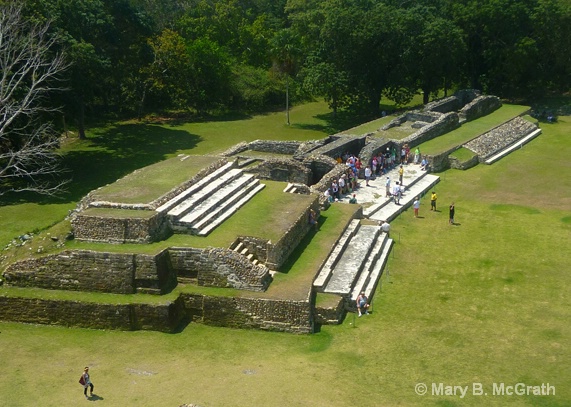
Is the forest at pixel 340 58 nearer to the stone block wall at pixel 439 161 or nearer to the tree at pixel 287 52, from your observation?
the tree at pixel 287 52

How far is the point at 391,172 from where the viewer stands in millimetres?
31891

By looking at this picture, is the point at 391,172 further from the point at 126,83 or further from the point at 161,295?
the point at 126,83

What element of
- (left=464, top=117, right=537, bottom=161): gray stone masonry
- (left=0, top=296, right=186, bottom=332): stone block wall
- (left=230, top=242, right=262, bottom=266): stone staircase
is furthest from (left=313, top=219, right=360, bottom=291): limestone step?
(left=464, top=117, right=537, bottom=161): gray stone masonry

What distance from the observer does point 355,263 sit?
21.4 meters

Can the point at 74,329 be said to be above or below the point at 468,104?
below

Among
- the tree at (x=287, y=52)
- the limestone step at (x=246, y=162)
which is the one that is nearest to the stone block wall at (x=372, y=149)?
the limestone step at (x=246, y=162)

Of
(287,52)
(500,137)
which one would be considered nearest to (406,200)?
(500,137)

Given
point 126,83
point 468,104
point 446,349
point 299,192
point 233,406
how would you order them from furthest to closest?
point 126,83, point 468,104, point 299,192, point 446,349, point 233,406

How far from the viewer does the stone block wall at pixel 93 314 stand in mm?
18328

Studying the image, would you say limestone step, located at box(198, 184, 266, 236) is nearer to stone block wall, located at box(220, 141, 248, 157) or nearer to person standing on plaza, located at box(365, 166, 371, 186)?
person standing on plaza, located at box(365, 166, 371, 186)

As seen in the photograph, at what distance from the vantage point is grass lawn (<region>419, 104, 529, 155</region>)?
34406 mm

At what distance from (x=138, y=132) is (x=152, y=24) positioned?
7.25 meters

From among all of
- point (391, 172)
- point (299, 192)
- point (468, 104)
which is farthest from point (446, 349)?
point (468, 104)

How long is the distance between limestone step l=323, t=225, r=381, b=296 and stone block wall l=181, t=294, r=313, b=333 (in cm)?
168
